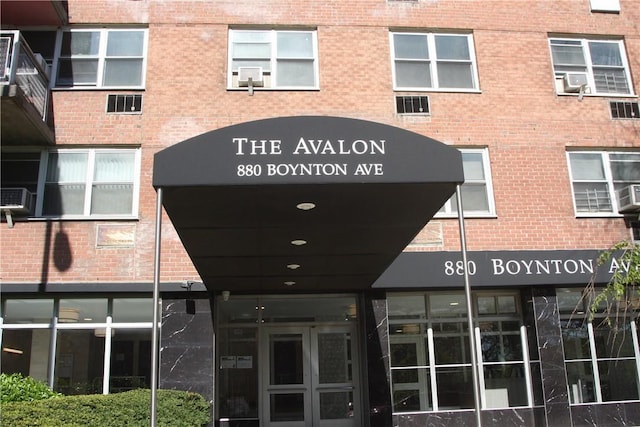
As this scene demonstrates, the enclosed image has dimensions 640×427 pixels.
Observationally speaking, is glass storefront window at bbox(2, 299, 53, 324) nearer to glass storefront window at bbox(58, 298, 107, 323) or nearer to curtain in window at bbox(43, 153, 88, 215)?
glass storefront window at bbox(58, 298, 107, 323)

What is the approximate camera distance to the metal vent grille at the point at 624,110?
48.3ft

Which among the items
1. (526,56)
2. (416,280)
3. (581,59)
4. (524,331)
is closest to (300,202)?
(416,280)

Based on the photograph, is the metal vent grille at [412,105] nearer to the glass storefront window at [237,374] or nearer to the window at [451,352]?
the window at [451,352]

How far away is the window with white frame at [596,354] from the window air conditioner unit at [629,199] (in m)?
2.15

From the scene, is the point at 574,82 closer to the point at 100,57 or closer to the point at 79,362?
the point at 100,57

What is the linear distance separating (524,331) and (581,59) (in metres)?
6.72

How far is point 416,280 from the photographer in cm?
1288

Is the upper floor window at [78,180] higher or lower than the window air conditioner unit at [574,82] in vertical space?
lower

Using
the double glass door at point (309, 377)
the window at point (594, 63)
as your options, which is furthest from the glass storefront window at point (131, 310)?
the window at point (594, 63)

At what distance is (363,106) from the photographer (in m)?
14.1

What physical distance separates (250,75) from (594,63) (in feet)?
27.1

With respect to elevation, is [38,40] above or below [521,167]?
above

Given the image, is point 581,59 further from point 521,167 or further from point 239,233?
point 239,233

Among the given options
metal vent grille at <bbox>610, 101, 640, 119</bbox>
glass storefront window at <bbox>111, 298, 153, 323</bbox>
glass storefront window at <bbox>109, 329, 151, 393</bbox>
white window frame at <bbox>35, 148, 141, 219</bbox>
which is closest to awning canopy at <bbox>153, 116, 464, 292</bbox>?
glass storefront window at <bbox>111, 298, 153, 323</bbox>
